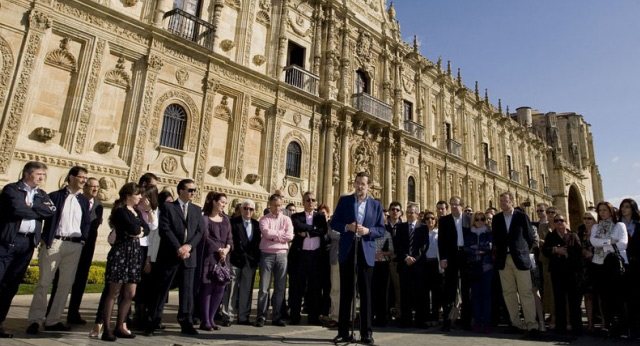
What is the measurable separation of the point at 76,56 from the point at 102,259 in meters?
5.82

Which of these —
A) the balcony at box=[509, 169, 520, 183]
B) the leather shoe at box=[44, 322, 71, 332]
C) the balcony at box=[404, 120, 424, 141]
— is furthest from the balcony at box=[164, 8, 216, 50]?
the balcony at box=[509, 169, 520, 183]

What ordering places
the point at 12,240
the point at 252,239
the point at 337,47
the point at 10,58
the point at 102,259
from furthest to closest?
the point at 337,47 < the point at 102,259 < the point at 10,58 < the point at 252,239 < the point at 12,240

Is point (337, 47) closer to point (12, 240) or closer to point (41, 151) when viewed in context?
point (41, 151)

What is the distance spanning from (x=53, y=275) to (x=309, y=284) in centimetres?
363

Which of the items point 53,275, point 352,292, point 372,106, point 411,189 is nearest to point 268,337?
point 352,292

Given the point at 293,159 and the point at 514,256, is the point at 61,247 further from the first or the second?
the point at 293,159

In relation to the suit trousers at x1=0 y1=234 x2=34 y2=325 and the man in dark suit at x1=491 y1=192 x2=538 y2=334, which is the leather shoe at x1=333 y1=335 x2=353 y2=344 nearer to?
the man in dark suit at x1=491 y1=192 x2=538 y2=334

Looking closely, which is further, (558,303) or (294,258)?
(294,258)

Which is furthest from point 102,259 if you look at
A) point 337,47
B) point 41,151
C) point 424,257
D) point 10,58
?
point 337,47

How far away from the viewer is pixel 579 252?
6.45 m

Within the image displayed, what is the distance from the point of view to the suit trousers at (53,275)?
453cm

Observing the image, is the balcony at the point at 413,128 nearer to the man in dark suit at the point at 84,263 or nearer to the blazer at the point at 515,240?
the blazer at the point at 515,240

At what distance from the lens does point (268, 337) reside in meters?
4.80

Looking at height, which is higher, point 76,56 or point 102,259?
point 76,56
